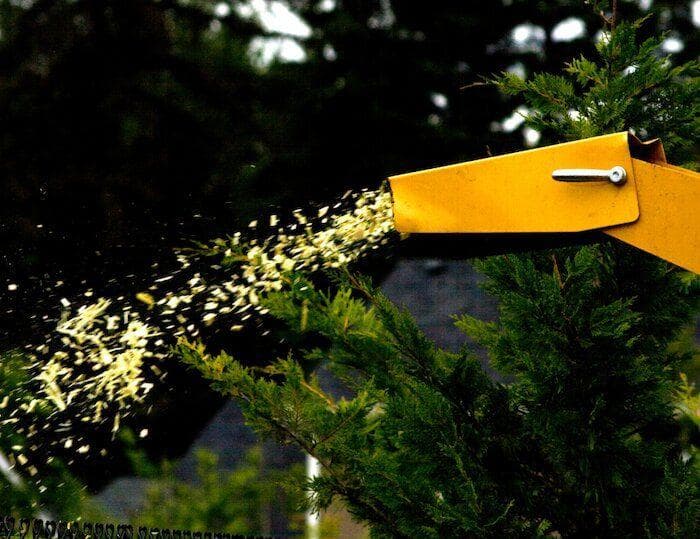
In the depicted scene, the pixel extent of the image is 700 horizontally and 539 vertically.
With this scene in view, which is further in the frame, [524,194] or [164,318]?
[164,318]

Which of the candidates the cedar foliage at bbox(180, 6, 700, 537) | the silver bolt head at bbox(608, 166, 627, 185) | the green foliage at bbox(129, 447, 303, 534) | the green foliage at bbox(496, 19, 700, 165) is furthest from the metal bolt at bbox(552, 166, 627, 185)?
the green foliage at bbox(129, 447, 303, 534)

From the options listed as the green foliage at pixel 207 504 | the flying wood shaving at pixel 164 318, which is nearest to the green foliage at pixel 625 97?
the flying wood shaving at pixel 164 318

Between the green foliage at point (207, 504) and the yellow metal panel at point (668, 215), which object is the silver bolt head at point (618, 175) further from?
the green foliage at point (207, 504)

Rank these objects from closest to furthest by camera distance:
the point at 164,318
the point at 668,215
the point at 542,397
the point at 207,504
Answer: the point at 668,215 < the point at 542,397 < the point at 164,318 < the point at 207,504

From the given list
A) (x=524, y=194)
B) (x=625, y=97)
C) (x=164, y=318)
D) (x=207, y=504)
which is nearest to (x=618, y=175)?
(x=524, y=194)

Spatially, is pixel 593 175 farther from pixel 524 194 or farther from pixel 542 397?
pixel 542 397

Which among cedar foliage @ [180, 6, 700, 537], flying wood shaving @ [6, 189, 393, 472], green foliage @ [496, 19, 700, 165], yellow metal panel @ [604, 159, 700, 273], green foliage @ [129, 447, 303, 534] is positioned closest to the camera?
yellow metal panel @ [604, 159, 700, 273]

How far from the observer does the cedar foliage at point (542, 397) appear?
6.19ft

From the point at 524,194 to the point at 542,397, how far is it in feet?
1.44

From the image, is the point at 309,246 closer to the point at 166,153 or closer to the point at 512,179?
the point at 512,179

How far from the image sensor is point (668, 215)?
1682 mm

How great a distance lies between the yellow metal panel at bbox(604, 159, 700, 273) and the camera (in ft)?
5.44

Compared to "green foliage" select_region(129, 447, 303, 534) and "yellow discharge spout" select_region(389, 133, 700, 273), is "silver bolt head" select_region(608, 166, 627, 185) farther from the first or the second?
"green foliage" select_region(129, 447, 303, 534)

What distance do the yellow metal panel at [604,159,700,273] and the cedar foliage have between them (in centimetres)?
18
